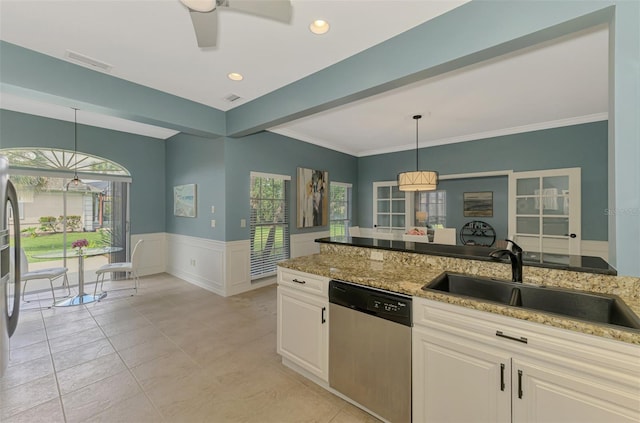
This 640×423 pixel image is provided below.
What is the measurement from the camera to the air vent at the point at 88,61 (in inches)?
98.7

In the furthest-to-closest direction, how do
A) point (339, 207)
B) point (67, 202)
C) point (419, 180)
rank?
point (339, 207), point (67, 202), point (419, 180)

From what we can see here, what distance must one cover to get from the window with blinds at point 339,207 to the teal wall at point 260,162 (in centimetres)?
42

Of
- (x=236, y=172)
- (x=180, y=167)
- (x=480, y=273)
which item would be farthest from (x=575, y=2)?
(x=180, y=167)

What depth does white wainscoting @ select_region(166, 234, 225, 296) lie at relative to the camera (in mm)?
4281

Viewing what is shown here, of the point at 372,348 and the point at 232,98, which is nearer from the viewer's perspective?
the point at 372,348

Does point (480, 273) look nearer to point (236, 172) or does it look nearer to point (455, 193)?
point (236, 172)

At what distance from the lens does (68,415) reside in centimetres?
176

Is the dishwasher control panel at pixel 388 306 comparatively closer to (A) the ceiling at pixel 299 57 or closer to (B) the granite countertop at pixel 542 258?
(B) the granite countertop at pixel 542 258

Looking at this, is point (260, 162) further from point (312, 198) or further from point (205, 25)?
point (205, 25)

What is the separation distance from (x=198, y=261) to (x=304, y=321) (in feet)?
10.9

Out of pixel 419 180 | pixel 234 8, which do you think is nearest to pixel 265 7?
pixel 234 8

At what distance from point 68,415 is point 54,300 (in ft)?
9.44

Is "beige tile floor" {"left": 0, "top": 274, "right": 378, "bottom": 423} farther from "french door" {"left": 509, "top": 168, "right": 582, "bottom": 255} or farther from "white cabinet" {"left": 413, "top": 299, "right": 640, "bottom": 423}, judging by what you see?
"french door" {"left": 509, "top": 168, "right": 582, "bottom": 255}

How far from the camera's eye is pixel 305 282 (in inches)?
81.9
